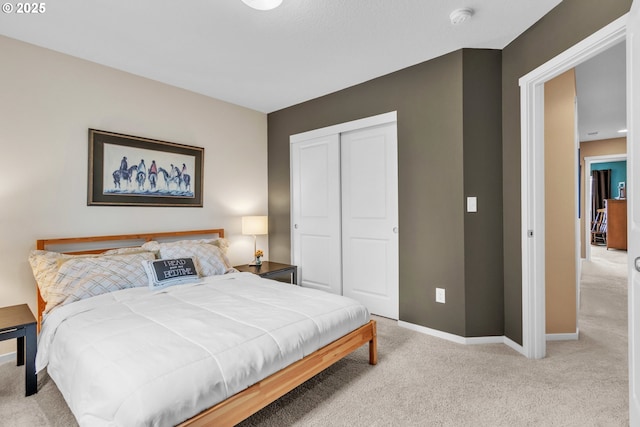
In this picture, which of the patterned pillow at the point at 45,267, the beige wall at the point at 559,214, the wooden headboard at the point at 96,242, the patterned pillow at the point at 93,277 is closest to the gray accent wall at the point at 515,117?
the beige wall at the point at 559,214

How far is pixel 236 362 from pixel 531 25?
10.1 ft

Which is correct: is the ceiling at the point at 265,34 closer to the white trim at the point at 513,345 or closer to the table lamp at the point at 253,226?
the table lamp at the point at 253,226

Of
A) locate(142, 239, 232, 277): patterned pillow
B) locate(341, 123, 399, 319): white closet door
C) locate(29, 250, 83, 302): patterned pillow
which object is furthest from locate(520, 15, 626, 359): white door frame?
locate(29, 250, 83, 302): patterned pillow

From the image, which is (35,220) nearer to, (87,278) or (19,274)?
(19,274)

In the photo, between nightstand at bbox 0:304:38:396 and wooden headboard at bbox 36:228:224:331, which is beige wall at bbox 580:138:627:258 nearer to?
wooden headboard at bbox 36:228:224:331

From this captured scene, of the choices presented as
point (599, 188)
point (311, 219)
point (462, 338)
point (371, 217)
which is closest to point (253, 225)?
point (311, 219)

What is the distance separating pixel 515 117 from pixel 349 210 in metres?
1.84

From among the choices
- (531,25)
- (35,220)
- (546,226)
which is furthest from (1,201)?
(546,226)

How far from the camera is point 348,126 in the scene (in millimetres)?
3615

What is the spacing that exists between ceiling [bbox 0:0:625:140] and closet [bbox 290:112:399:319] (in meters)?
0.70

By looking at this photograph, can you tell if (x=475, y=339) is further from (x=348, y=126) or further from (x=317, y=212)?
(x=348, y=126)

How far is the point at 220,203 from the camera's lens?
12.9 feet

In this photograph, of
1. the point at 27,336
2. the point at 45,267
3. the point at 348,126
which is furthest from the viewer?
the point at 348,126

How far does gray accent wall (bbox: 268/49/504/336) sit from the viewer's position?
109 inches
